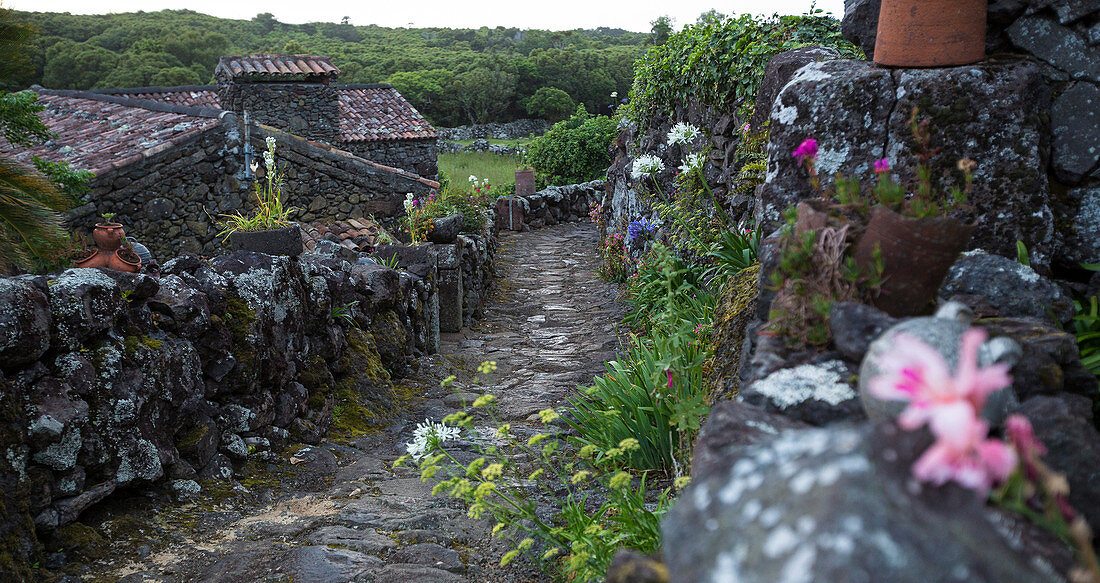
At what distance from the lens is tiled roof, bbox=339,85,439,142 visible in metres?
17.3

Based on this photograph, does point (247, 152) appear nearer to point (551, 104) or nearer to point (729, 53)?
point (729, 53)

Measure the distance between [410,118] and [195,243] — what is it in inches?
401

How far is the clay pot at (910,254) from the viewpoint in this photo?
76.8 inches

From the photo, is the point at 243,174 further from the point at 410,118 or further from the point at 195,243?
the point at 410,118

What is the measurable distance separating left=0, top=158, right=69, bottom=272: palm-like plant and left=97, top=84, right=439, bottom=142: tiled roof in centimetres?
1190

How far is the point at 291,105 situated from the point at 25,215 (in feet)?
38.0

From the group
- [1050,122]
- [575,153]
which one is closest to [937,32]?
[1050,122]

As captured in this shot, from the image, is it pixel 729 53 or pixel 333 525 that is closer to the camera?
pixel 333 525

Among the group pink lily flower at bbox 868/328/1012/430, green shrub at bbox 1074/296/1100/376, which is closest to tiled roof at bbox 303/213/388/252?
green shrub at bbox 1074/296/1100/376

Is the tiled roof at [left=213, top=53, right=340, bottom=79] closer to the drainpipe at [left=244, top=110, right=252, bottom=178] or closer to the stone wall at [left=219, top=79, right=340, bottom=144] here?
the stone wall at [left=219, top=79, right=340, bottom=144]

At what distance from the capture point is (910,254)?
1.98 m

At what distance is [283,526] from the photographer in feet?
10.8

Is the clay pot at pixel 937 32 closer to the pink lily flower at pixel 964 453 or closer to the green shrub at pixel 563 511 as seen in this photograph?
the green shrub at pixel 563 511

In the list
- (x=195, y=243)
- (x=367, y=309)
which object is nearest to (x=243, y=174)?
(x=195, y=243)
